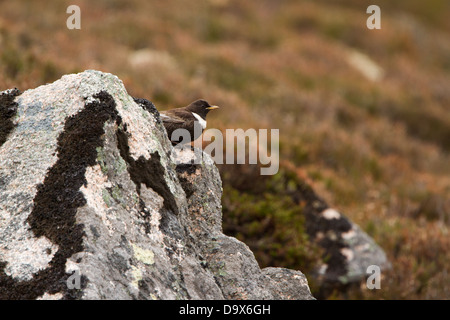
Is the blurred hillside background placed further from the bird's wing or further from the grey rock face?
the grey rock face

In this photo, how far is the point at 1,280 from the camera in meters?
3.08

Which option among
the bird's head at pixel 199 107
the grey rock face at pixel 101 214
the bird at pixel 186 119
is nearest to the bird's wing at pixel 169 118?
the bird at pixel 186 119

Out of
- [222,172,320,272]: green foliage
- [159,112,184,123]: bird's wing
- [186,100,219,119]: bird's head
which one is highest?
[186,100,219,119]: bird's head

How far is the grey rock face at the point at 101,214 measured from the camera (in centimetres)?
307

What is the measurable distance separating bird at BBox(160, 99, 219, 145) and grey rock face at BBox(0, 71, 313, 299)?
4.80 feet

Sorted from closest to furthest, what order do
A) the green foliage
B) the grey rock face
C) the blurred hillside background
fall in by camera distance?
the grey rock face → the green foliage → the blurred hillside background

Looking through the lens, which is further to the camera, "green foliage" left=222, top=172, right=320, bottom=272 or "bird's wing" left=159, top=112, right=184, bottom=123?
"green foliage" left=222, top=172, right=320, bottom=272

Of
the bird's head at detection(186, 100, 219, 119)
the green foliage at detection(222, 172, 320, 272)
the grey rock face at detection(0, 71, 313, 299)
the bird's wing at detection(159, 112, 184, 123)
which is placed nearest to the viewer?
the grey rock face at detection(0, 71, 313, 299)

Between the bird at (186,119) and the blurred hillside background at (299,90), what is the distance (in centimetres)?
136

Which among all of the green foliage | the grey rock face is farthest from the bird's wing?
the green foliage

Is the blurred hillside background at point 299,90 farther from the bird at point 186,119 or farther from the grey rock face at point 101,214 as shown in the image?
the grey rock face at point 101,214

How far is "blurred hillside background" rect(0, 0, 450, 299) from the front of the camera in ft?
24.7

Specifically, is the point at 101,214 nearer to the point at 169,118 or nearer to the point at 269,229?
the point at 169,118
